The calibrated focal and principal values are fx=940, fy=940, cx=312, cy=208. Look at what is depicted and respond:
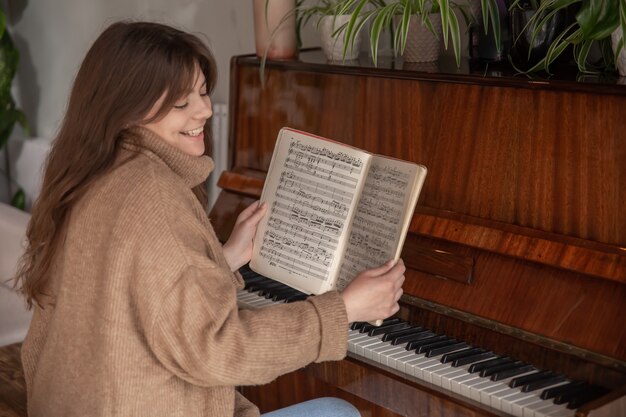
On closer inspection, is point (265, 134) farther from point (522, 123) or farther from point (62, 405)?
point (62, 405)

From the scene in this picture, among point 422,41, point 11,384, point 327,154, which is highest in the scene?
point 422,41

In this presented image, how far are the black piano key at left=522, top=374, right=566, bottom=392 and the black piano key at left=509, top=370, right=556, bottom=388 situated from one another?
0.01m

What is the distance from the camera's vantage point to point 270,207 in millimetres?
1858

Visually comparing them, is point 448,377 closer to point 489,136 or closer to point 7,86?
point 489,136

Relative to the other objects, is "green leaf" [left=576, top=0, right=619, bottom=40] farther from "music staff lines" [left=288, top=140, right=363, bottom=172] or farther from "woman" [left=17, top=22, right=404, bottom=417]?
"woman" [left=17, top=22, right=404, bottom=417]

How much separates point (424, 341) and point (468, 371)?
0.49ft

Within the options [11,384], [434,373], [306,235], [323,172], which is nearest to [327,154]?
[323,172]

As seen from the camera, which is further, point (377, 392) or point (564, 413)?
point (377, 392)

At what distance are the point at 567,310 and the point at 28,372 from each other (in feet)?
3.16

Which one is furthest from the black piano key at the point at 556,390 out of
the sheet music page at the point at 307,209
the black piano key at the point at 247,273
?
the black piano key at the point at 247,273

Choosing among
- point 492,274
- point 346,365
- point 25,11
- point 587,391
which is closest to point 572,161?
point 492,274

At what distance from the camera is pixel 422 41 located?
2119 millimetres

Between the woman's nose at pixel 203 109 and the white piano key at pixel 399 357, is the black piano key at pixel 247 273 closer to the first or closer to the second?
the white piano key at pixel 399 357

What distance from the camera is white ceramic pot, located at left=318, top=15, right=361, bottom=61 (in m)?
2.23
